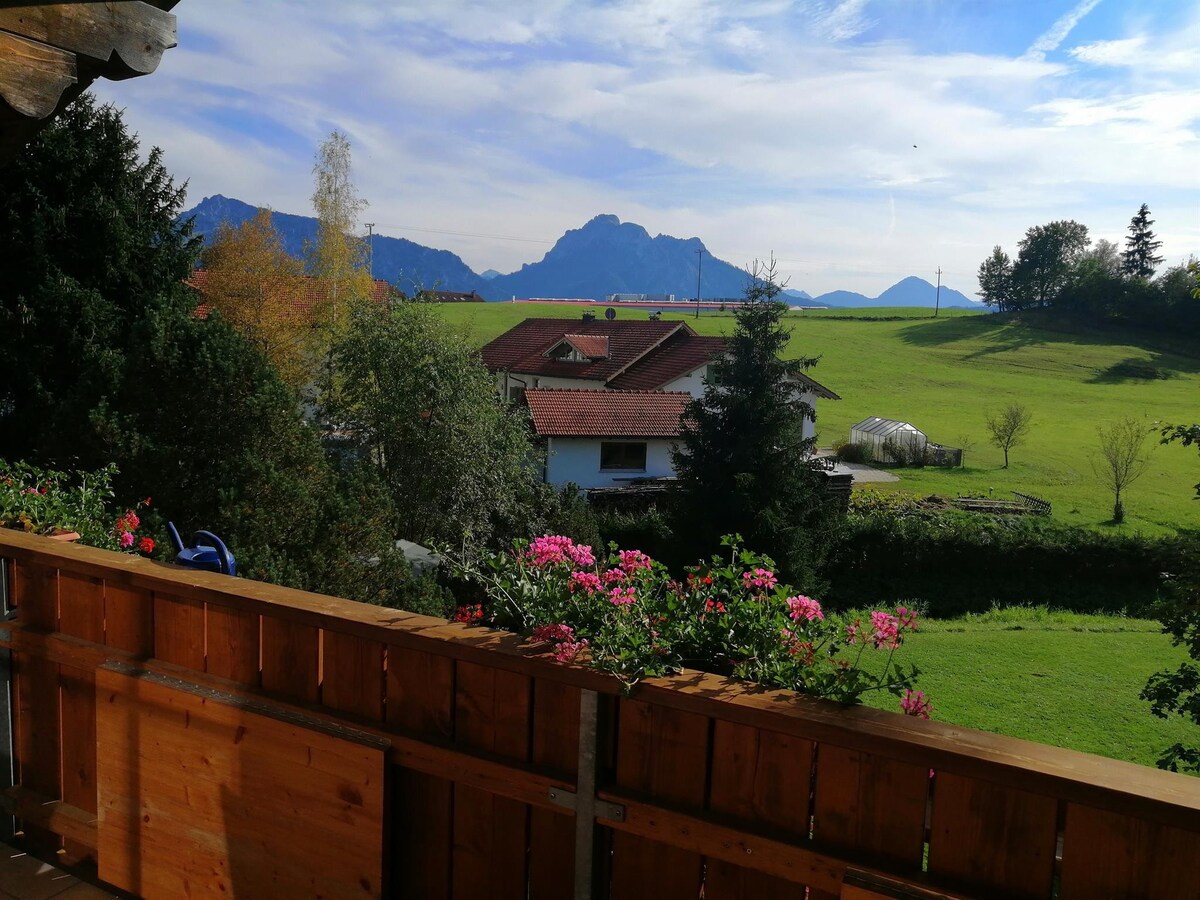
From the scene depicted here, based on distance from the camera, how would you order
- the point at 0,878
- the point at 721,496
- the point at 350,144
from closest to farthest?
the point at 0,878 → the point at 721,496 → the point at 350,144

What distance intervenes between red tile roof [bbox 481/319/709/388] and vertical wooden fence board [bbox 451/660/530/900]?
1435 inches

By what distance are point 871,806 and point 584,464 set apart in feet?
93.8

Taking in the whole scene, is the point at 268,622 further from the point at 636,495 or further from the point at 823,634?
the point at 636,495

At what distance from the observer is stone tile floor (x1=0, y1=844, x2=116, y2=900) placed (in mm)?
2912

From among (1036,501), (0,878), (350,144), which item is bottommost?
(1036,501)

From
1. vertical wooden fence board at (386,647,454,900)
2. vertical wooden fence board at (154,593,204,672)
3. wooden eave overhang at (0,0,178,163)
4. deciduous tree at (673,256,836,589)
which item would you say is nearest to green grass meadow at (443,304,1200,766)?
deciduous tree at (673,256,836,589)

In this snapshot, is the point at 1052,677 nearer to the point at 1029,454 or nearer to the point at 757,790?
the point at 757,790

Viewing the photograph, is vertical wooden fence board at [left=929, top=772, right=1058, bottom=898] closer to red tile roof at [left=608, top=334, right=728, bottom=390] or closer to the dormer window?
red tile roof at [left=608, top=334, right=728, bottom=390]

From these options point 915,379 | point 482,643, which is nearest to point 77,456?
point 482,643

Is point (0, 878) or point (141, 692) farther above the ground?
point (141, 692)

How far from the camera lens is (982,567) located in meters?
23.7

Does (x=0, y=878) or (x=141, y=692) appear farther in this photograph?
(x=0, y=878)

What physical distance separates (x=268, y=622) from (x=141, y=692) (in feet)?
1.71

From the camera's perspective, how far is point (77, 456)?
395 inches
